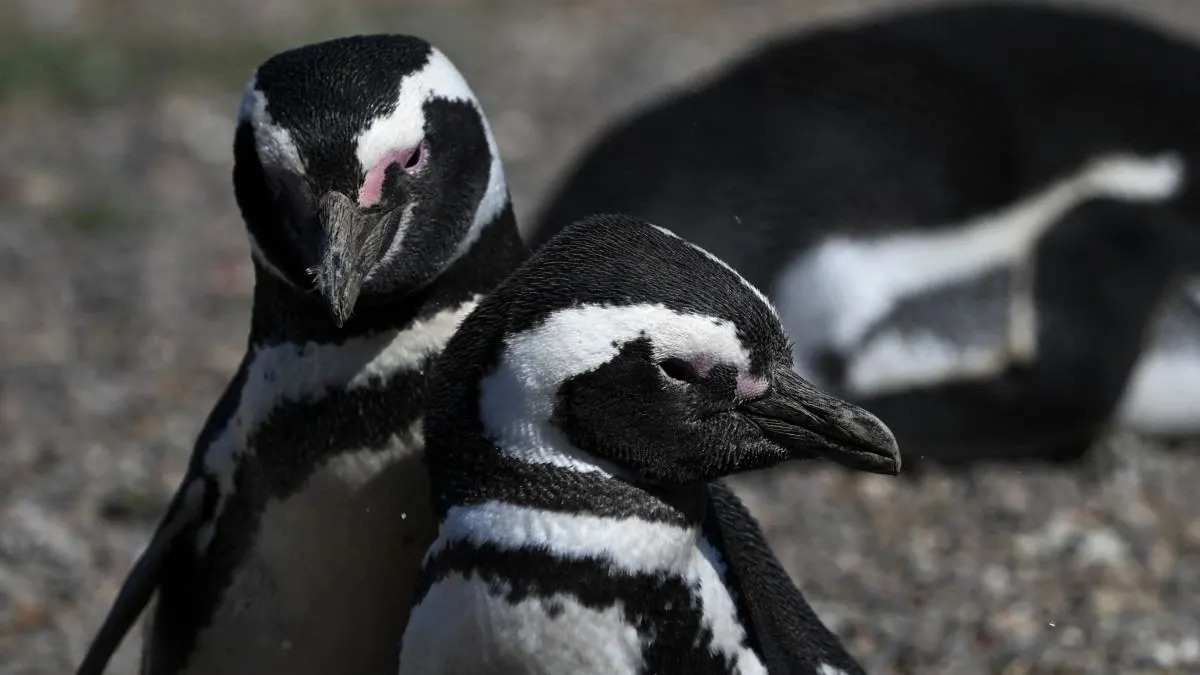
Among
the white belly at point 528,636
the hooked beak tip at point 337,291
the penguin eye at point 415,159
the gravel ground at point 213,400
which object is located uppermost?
the penguin eye at point 415,159

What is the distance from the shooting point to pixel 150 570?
3391mm

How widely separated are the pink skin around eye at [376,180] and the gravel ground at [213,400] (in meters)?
1.59

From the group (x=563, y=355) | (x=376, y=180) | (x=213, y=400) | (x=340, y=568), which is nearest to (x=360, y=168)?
(x=376, y=180)

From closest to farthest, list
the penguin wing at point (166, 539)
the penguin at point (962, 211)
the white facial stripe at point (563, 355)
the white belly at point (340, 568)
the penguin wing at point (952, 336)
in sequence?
1. the white facial stripe at point (563, 355)
2. the white belly at point (340, 568)
3. the penguin wing at point (166, 539)
4. the penguin at point (962, 211)
5. the penguin wing at point (952, 336)

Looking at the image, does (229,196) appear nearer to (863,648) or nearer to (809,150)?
(809,150)

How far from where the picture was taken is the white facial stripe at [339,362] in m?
3.16

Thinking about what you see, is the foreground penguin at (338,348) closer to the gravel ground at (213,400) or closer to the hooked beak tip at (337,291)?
the hooked beak tip at (337,291)

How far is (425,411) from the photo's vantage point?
9.82 ft

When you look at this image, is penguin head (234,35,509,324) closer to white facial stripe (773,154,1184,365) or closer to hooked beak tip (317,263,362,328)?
hooked beak tip (317,263,362,328)

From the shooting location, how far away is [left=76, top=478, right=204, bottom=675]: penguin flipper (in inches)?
133

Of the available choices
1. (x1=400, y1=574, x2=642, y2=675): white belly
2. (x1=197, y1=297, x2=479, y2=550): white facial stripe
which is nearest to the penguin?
(x1=197, y1=297, x2=479, y2=550): white facial stripe

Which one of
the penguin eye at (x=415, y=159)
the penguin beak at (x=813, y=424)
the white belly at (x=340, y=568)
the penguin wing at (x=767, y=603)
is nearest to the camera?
the penguin beak at (x=813, y=424)

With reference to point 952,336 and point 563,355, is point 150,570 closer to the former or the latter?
point 563,355

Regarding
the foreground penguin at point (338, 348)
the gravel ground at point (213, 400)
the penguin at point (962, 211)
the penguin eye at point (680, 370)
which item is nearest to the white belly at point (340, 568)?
the foreground penguin at point (338, 348)
